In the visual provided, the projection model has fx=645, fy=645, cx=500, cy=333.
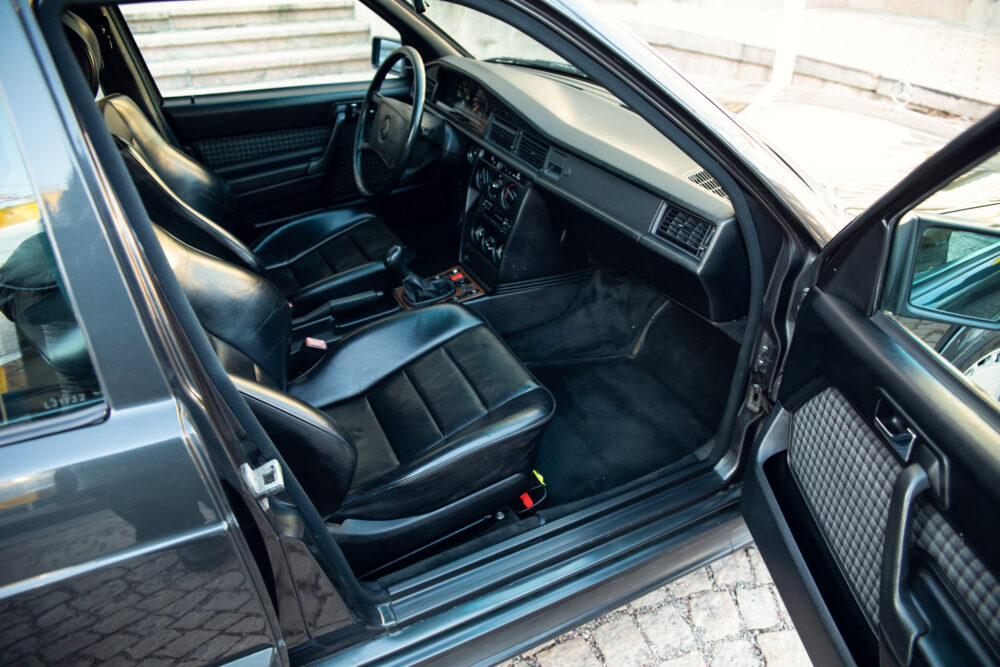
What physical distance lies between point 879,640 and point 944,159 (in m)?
0.74

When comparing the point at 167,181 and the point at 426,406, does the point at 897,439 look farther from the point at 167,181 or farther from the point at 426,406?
the point at 167,181

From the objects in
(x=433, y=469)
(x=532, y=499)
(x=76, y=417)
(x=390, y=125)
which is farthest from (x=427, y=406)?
(x=390, y=125)

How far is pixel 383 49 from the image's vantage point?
323cm

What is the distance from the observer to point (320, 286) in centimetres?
252

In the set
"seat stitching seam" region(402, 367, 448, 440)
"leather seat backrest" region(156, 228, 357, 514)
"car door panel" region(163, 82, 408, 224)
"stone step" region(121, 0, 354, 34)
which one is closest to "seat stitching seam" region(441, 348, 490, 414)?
"seat stitching seam" region(402, 367, 448, 440)

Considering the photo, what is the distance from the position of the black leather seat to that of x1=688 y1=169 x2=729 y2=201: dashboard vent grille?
2.37 ft

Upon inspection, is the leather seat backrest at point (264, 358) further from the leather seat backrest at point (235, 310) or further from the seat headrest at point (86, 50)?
the seat headrest at point (86, 50)

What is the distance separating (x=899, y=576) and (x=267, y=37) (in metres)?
5.84

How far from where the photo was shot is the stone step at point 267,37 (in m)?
4.78

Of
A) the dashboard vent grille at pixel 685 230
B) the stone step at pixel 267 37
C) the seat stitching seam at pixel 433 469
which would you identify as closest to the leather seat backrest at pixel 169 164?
the seat stitching seam at pixel 433 469

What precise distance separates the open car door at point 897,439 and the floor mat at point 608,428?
0.69 m

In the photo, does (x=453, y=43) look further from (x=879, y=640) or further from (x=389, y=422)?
(x=879, y=640)

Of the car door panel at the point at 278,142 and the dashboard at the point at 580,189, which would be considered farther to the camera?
the car door panel at the point at 278,142

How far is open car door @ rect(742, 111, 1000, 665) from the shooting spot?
88 cm
